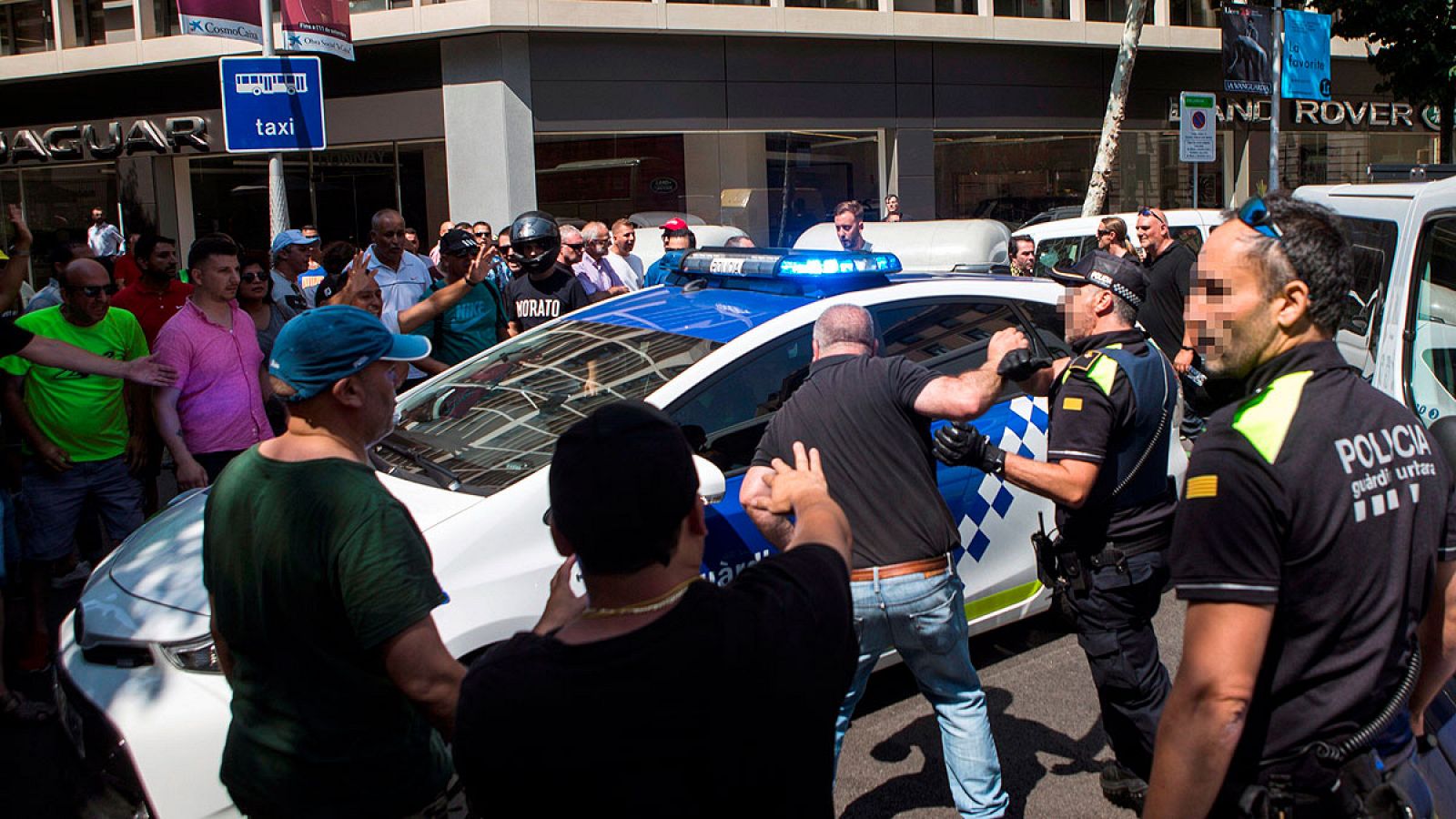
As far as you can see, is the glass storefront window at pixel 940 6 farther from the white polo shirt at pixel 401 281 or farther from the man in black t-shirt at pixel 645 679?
the man in black t-shirt at pixel 645 679

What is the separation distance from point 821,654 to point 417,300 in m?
5.70

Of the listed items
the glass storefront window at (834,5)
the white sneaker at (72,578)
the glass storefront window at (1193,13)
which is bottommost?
the white sneaker at (72,578)

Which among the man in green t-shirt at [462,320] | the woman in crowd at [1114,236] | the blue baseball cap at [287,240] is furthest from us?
the woman in crowd at [1114,236]

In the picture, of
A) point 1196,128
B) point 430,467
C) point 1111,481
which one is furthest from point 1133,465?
point 1196,128

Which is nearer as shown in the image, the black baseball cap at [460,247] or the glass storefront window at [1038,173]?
the black baseball cap at [460,247]

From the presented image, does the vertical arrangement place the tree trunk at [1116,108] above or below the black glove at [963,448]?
above

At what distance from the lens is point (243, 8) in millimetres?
9328

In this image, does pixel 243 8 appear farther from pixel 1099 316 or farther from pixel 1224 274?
pixel 1224 274

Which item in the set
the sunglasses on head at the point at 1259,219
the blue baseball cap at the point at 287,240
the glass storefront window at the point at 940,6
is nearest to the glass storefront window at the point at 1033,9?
the glass storefront window at the point at 940,6

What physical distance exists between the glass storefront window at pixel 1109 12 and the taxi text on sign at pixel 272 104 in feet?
57.1

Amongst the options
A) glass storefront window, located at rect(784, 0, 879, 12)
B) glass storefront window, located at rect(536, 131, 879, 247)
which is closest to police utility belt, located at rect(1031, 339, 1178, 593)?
glass storefront window, located at rect(536, 131, 879, 247)

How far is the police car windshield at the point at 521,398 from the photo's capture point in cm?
403

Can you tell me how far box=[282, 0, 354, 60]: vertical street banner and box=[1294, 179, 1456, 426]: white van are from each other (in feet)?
25.6

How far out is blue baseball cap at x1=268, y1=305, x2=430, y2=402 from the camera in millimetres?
2332
